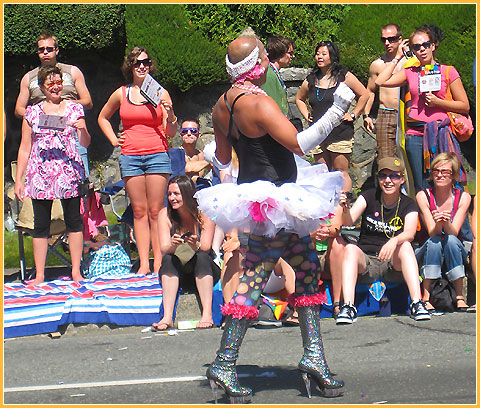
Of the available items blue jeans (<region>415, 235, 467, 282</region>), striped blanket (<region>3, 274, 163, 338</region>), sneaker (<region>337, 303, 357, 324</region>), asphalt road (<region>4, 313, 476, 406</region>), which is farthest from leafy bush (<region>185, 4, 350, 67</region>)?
asphalt road (<region>4, 313, 476, 406</region>)

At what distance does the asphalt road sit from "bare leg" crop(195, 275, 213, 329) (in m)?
0.17

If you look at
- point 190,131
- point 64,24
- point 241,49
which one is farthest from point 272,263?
point 64,24

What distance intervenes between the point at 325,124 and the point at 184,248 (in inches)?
120

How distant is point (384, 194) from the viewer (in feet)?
27.0

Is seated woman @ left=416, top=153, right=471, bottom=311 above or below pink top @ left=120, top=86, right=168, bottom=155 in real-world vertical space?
below

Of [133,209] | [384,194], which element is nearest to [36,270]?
[133,209]

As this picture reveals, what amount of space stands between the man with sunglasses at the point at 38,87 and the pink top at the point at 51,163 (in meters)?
0.54

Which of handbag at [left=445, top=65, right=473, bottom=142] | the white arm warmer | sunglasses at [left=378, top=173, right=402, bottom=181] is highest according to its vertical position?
the white arm warmer

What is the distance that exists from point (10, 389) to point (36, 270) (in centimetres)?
287

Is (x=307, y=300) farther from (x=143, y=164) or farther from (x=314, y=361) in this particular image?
(x=143, y=164)

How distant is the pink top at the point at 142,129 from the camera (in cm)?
902

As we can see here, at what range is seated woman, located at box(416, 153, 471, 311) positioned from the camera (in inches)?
316

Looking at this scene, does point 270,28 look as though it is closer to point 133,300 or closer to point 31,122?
point 31,122

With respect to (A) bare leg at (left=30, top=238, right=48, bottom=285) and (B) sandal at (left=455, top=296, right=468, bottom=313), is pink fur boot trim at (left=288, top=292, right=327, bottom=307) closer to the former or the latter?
(B) sandal at (left=455, top=296, right=468, bottom=313)
